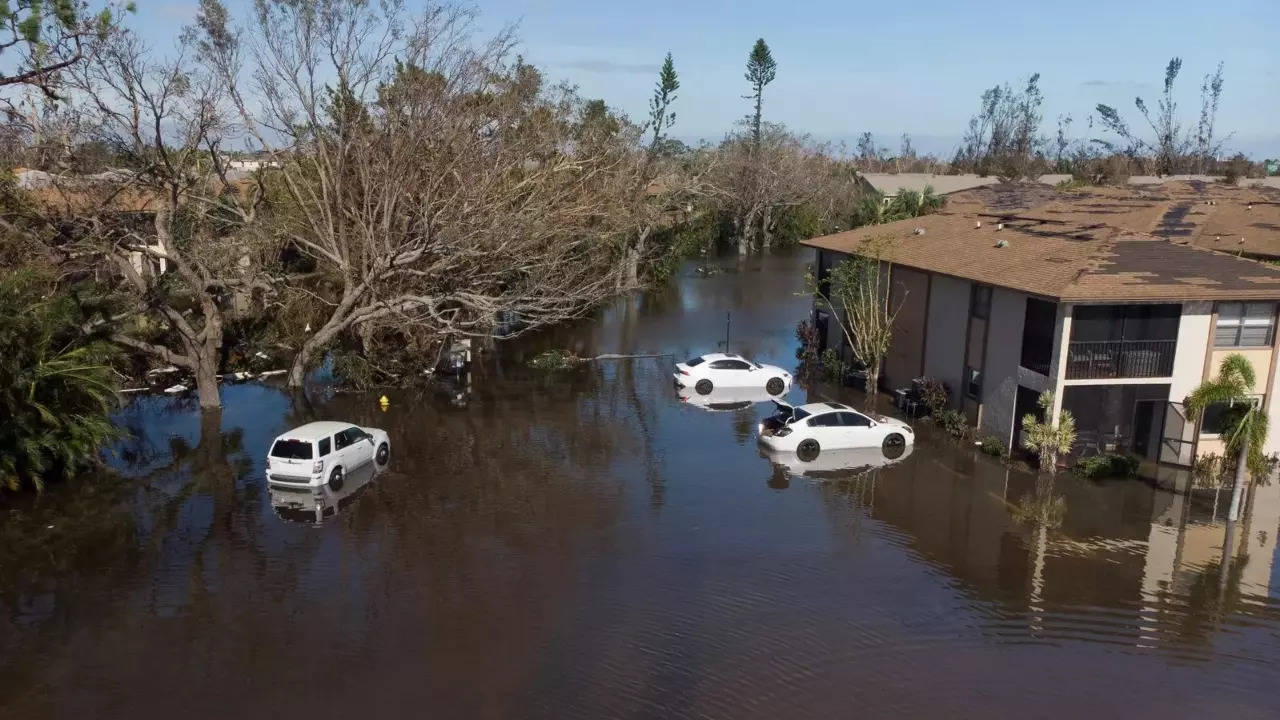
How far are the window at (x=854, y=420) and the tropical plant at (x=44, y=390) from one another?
678 inches

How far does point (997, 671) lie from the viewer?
13.3 m

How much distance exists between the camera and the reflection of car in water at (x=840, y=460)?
22.5m

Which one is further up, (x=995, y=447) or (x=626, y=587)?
(x=995, y=447)

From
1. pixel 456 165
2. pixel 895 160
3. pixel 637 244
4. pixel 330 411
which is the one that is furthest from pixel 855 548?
pixel 895 160

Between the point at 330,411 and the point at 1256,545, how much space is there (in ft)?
77.3

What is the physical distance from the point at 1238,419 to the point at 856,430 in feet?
27.2

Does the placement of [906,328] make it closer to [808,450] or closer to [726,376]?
[726,376]

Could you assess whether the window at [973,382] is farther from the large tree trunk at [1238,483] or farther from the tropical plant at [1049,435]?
the large tree trunk at [1238,483]

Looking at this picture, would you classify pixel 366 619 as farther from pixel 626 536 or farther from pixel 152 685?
pixel 626 536

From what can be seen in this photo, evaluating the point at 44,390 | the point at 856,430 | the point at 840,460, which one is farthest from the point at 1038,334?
the point at 44,390

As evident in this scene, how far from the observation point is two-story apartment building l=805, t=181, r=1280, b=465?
2206cm

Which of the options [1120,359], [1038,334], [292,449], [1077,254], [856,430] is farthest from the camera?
[1077,254]

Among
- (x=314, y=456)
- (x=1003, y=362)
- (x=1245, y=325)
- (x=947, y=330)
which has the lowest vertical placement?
(x=314, y=456)

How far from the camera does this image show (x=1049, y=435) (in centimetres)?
2195
